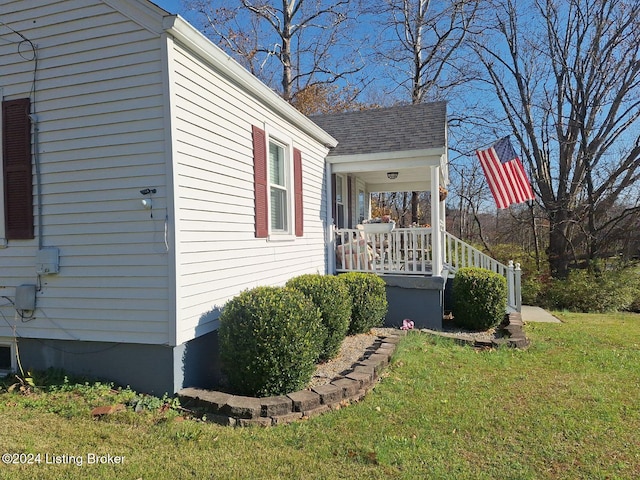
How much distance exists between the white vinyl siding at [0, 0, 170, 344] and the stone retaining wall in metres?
0.76

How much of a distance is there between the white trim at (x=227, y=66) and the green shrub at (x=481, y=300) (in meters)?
4.09

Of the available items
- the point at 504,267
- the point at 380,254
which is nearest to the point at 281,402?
the point at 380,254

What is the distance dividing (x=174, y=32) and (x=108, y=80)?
86 centimetres

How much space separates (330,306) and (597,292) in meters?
10.7

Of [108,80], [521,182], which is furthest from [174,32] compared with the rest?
[521,182]

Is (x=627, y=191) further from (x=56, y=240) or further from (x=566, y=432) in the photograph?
(x=56, y=240)

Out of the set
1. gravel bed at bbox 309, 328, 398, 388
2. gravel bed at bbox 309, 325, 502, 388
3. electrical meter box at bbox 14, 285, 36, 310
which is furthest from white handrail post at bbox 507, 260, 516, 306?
electrical meter box at bbox 14, 285, 36, 310

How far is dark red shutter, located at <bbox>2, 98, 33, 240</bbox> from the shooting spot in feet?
13.9

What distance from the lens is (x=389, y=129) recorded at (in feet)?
28.5

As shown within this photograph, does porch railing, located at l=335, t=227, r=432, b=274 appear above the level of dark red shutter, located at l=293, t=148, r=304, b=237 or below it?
below

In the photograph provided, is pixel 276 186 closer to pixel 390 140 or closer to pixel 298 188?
pixel 298 188

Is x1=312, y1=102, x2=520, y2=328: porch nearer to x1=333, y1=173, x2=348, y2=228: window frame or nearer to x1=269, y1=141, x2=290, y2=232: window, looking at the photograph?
x1=333, y1=173, x2=348, y2=228: window frame

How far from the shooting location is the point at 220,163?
4.64m

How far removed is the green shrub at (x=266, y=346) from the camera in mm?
3826
